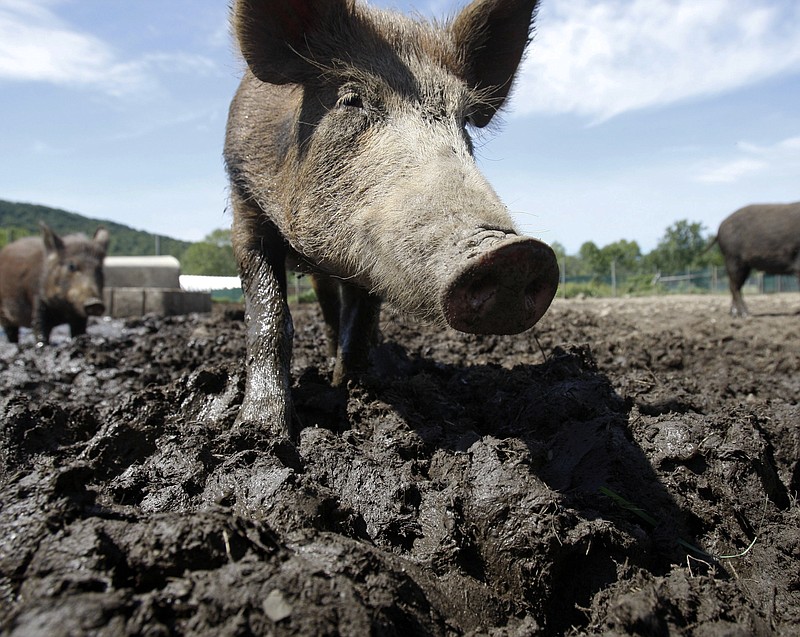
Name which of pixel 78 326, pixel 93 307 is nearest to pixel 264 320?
pixel 93 307

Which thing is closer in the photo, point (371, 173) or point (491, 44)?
point (371, 173)

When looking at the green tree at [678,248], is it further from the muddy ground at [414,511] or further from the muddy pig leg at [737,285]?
the muddy ground at [414,511]

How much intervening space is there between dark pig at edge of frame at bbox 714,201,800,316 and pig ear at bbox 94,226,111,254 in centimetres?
1203

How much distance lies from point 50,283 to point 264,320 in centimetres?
855

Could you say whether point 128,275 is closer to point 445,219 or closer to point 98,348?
point 98,348

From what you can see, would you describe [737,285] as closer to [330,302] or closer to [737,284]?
[737,284]

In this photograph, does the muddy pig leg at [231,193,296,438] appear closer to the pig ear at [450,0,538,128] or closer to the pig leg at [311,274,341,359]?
the pig leg at [311,274,341,359]

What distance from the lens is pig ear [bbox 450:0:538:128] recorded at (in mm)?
3443

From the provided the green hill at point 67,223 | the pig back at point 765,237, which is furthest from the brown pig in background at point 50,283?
the green hill at point 67,223

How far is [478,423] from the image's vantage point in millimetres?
3123

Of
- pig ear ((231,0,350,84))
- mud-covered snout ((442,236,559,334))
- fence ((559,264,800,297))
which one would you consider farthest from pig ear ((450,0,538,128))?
fence ((559,264,800,297))

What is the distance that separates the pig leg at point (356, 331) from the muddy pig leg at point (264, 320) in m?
0.58

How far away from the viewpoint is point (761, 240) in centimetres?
1397

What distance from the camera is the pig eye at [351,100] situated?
3.07 meters
